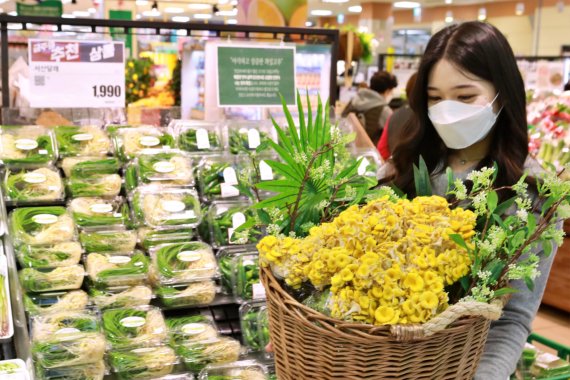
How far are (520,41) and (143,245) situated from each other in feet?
48.2

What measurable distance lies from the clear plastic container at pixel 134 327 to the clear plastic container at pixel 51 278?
153mm

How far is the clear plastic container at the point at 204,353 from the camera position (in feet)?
7.49

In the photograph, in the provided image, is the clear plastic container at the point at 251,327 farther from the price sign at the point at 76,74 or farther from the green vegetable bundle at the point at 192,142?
the price sign at the point at 76,74

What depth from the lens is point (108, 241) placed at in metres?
2.46

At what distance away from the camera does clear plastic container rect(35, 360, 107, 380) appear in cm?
208

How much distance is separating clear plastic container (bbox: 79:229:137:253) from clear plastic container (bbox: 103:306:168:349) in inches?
9.8

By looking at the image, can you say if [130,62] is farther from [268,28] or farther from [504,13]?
[504,13]

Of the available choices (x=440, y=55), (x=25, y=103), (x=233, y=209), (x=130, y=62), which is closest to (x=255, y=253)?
(x=233, y=209)

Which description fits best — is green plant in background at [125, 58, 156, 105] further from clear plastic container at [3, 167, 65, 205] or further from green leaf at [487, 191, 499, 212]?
green leaf at [487, 191, 499, 212]

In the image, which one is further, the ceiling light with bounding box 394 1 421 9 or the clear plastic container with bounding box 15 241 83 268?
the ceiling light with bounding box 394 1 421 9

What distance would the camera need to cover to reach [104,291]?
7.80 feet

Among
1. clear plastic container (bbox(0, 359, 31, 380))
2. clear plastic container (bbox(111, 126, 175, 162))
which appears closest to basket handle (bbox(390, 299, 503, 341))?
clear plastic container (bbox(0, 359, 31, 380))

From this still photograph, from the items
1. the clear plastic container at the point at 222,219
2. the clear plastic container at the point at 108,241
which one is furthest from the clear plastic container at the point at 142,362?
the clear plastic container at the point at 222,219

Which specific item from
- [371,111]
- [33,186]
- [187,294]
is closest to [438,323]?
[187,294]
